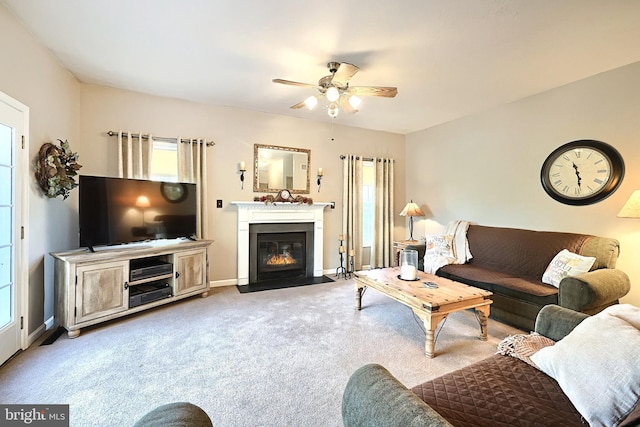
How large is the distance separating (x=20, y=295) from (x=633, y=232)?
583 cm

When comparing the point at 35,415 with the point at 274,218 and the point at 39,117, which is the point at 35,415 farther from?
the point at 274,218

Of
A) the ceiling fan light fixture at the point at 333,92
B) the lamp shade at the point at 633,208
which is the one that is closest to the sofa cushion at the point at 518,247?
the lamp shade at the point at 633,208

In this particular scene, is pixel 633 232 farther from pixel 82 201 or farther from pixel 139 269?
pixel 82 201

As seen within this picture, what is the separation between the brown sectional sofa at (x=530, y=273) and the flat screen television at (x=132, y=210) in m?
3.49

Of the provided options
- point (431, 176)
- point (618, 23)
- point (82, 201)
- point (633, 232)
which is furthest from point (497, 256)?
point (82, 201)

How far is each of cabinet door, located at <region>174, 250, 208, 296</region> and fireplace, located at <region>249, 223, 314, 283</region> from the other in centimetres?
85

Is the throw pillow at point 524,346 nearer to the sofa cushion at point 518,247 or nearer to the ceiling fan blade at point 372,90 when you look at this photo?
the sofa cushion at point 518,247

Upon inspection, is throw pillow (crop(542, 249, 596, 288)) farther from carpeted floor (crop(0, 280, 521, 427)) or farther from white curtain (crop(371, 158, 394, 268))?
white curtain (crop(371, 158, 394, 268))

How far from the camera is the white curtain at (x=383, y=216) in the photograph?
5445mm

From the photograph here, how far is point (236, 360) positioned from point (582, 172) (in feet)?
13.8

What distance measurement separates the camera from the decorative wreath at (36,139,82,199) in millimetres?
2652

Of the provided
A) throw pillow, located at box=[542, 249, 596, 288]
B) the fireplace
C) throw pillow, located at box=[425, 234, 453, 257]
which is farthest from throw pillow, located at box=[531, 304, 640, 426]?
the fireplace

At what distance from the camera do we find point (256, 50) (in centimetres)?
272

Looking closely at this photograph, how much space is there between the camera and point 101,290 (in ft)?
9.23
